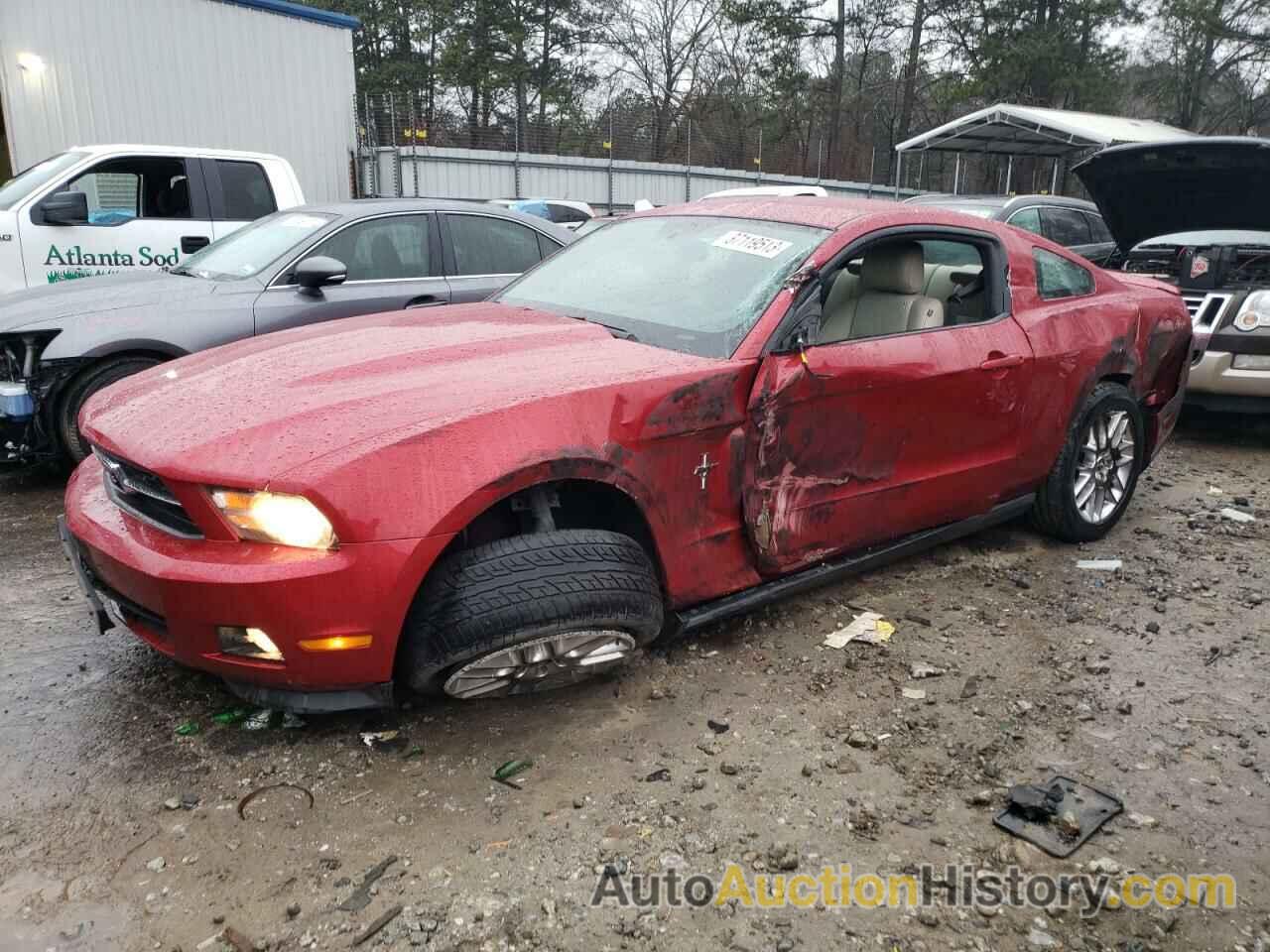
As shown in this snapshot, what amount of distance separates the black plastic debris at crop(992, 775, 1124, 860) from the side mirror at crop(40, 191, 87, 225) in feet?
21.8

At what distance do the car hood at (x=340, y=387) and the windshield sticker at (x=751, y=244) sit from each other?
627mm

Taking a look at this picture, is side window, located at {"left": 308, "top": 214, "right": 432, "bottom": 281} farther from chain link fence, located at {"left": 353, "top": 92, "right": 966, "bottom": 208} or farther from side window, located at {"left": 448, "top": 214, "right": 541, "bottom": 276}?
chain link fence, located at {"left": 353, "top": 92, "right": 966, "bottom": 208}

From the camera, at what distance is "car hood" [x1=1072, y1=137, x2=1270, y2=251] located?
6.40m

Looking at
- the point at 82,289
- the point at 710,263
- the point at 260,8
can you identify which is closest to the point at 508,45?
the point at 260,8

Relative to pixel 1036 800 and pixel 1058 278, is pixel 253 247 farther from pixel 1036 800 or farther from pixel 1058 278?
pixel 1036 800

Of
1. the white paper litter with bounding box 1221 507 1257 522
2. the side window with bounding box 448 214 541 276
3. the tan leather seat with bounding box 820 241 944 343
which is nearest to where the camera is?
the tan leather seat with bounding box 820 241 944 343

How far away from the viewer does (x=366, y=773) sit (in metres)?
2.59

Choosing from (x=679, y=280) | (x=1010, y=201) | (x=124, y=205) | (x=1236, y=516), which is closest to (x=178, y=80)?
(x=124, y=205)

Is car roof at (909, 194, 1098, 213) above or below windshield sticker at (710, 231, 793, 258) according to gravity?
above

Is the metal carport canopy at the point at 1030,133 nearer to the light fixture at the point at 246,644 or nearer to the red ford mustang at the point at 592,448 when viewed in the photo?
the red ford mustang at the point at 592,448

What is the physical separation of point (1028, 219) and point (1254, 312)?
325 cm

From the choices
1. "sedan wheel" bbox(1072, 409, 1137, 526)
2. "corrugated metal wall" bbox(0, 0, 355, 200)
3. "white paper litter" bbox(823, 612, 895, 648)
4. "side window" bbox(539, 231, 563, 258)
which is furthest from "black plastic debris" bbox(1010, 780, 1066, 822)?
"corrugated metal wall" bbox(0, 0, 355, 200)

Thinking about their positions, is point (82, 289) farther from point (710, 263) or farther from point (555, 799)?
point (555, 799)

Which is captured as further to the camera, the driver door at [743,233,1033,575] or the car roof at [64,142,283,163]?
the car roof at [64,142,283,163]
